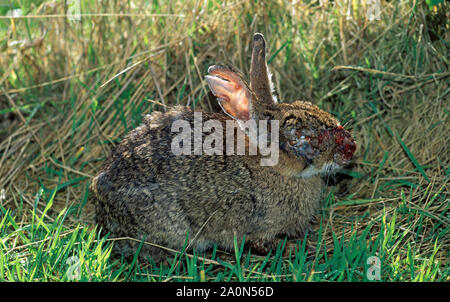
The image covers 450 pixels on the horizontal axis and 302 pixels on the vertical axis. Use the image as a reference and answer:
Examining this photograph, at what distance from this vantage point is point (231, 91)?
13.0 feet

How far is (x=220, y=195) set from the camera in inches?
161

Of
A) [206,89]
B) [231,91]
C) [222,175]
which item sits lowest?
[222,175]

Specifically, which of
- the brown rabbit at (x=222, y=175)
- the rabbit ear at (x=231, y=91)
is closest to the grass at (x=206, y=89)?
the brown rabbit at (x=222, y=175)

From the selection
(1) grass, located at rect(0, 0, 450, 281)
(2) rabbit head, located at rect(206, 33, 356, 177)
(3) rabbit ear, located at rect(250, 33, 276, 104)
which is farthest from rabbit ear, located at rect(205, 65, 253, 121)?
(1) grass, located at rect(0, 0, 450, 281)

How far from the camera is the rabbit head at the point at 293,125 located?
398cm

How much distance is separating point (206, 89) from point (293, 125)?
4.62 ft

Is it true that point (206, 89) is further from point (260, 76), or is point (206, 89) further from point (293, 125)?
point (293, 125)

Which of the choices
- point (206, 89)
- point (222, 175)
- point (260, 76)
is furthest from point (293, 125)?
point (206, 89)

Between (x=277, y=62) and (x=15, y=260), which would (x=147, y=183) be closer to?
(x=15, y=260)

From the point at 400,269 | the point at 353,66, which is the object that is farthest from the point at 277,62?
the point at 400,269

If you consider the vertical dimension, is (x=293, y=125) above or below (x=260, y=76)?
below

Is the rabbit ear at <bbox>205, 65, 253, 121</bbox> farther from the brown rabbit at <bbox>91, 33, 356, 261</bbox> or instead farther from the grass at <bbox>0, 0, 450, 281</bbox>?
the grass at <bbox>0, 0, 450, 281</bbox>

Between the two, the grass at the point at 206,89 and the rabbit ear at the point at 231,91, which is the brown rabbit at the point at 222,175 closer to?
the rabbit ear at the point at 231,91

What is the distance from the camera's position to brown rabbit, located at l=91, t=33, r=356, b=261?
4.01 metres
